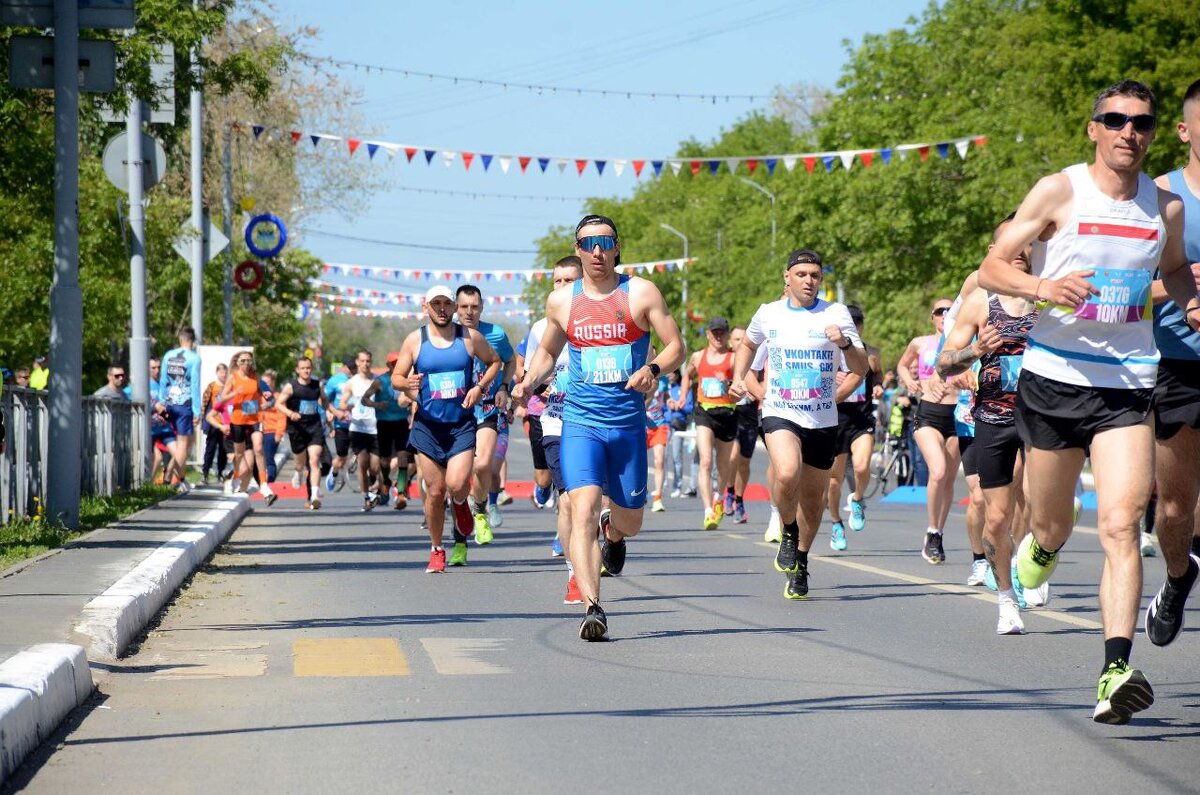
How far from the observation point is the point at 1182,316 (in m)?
7.67

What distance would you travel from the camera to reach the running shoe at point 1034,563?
7551 millimetres

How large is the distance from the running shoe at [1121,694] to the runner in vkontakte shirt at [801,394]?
5.28 meters

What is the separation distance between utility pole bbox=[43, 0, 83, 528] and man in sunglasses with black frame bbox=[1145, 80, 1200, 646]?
10.1m

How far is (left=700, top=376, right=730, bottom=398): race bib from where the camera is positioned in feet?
65.4

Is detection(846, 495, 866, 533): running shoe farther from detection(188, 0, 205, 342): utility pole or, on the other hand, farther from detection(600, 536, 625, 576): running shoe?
detection(188, 0, 205, 342): utility pole

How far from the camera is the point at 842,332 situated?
1236 centimetres

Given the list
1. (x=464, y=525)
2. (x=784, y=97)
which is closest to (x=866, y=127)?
(x=784, y=97)

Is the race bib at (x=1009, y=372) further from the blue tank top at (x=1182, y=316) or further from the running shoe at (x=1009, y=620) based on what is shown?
the blue tank top at (x=1182, y=316)

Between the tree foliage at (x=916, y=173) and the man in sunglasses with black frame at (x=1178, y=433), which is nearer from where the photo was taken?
the man in sunglasses with black frame at (x=1178, y=433)

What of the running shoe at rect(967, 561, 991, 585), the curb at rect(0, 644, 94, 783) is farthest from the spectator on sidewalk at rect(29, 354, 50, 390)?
the curb at rect(0, 644, 94, 783)

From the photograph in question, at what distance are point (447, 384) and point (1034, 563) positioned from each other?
6.99 m

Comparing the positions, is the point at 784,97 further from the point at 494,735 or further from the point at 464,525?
the point at 494,735

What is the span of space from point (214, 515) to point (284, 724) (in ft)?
40.5

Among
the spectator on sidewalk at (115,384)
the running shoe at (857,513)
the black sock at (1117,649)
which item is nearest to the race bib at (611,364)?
the black sock at (1117,649)
